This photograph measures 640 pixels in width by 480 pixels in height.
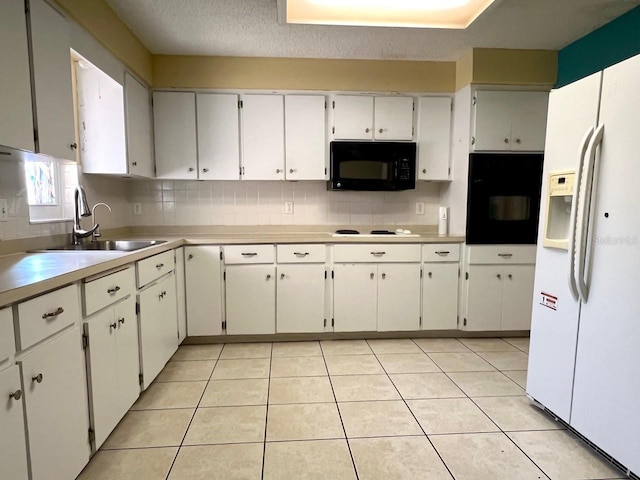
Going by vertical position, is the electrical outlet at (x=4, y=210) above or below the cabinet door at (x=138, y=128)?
below

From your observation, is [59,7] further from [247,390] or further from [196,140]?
[247,390]

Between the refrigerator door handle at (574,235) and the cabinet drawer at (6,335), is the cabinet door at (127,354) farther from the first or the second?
the refrigerator door handle at (574,235)

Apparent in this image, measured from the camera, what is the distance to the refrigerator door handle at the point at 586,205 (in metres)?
1.57

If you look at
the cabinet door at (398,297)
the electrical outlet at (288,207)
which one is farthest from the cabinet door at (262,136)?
the cabinet door at (398,297)

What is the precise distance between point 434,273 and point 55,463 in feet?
8.80

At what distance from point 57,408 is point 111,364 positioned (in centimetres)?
41

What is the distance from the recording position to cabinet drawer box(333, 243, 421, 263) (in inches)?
118

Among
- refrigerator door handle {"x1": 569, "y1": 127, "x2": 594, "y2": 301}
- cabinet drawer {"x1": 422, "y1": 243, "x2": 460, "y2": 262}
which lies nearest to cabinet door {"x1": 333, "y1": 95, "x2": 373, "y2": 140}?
cabinet drawer {"x1": 422, "y1": 243, "x2": 460, "y2": 262}

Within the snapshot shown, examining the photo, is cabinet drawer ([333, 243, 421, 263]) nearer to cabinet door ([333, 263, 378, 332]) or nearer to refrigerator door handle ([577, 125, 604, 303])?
cabinet door ([333, 263, 378, 332])

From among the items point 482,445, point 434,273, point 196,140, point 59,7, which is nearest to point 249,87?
point 196,140

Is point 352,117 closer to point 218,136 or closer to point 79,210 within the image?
point 218,136

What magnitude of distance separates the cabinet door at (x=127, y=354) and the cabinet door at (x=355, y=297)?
1.56 metres

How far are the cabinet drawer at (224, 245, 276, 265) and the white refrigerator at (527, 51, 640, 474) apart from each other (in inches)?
77.0

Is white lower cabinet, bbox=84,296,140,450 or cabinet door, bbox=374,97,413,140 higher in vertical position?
cabinet door, bbox=374,97,413,140
